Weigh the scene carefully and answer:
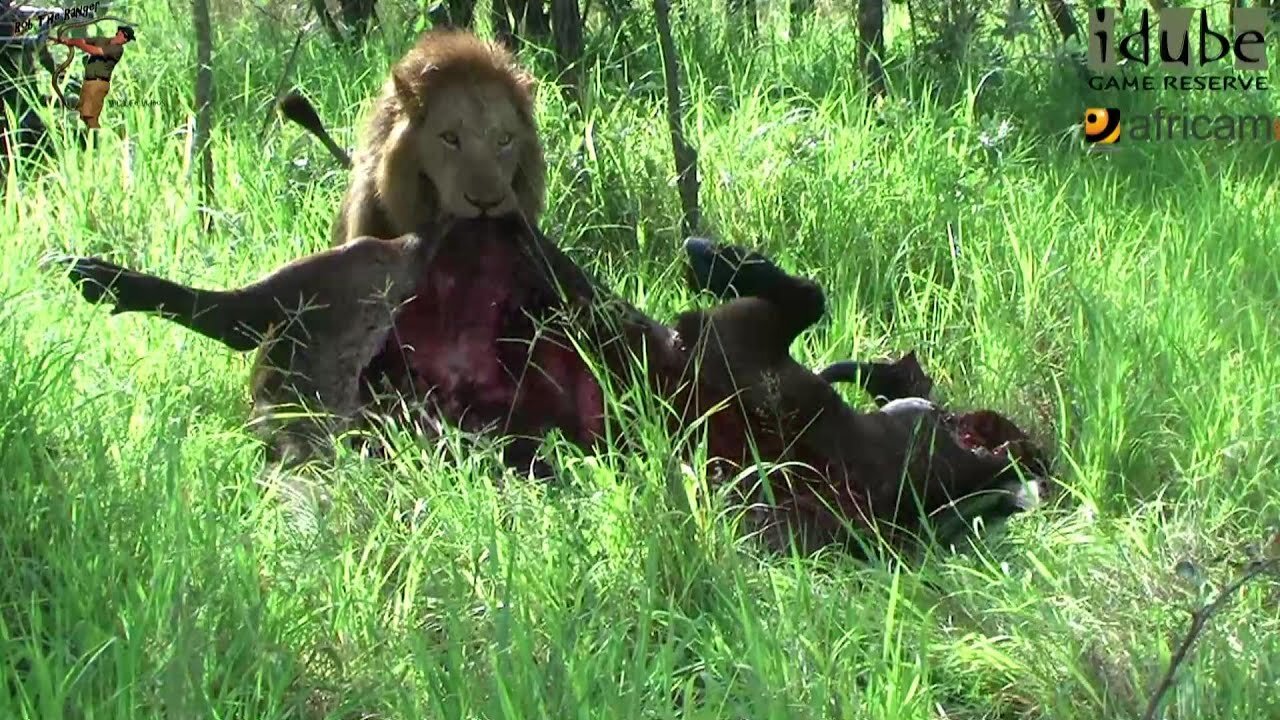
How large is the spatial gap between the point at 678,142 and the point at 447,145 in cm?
125

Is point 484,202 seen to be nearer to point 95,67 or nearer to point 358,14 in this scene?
point 95,67

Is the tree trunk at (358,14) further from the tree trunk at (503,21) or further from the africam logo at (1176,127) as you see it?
the africam logo at (1176,127)

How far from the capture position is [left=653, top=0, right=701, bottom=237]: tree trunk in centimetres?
387

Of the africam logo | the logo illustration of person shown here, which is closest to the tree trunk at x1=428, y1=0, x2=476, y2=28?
the logo illustration of person

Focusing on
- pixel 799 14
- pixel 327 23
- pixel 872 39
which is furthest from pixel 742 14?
pixel 327 23

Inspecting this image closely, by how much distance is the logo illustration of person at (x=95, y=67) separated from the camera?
4.07 meters

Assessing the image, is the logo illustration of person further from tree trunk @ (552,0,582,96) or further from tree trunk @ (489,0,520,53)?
tree trunk @ (552,0,582,96)

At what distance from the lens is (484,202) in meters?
2.72

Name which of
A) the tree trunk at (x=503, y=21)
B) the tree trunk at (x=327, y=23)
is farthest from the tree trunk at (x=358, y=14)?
the tree trunk at (x=503, y=21)

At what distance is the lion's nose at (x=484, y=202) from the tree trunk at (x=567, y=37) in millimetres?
1888

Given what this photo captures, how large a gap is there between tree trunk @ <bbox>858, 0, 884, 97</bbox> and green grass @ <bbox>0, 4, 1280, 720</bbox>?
1.16 feet

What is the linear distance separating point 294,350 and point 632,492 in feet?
2.22

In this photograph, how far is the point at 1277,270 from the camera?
3.66 m

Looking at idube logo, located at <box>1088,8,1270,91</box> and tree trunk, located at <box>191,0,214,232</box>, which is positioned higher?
tree trunk, located at <box>191,0,214,232</box>
